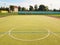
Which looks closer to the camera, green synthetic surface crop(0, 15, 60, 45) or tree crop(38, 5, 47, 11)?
green synthetic surface crop(0, 15, 60, 45)

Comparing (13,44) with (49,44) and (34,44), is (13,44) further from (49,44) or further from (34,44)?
(49,44)

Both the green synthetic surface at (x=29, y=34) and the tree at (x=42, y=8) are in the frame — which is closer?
the green synthetic surface at (x=29, y=34)

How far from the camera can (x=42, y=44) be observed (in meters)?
7.33

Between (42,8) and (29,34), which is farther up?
(42,8)

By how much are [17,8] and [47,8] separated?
3333cm

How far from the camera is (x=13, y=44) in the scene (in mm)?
7324

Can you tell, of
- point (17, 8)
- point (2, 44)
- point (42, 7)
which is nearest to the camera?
point (2, 44)

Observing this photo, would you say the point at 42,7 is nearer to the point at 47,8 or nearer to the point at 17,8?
the point at 47,8

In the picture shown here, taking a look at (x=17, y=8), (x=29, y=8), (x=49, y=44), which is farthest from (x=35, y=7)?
(x=49, y=44)

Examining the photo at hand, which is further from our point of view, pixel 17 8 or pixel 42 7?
pixel 17 8

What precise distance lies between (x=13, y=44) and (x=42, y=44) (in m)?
1.67

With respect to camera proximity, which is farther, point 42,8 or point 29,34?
point 42,8

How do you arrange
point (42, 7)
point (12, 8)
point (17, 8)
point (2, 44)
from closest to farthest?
point (2, 44)
point (42, 7)
point (12, 8)
point (17, 8)

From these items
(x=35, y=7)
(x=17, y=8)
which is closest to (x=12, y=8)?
(x=17, y=8)
